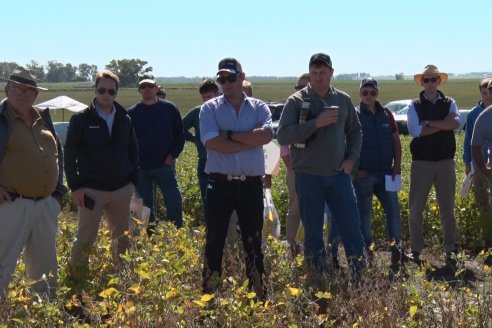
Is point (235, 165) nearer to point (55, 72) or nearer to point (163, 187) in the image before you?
point (163, 187)

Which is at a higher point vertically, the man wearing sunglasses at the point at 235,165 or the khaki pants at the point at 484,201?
the man wearing sunglasses at the point at 235,165

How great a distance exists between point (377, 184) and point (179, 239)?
211 cm

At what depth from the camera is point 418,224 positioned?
24.2 ft

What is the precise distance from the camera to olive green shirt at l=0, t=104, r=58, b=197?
5023mm

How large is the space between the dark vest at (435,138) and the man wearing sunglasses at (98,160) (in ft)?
9.35

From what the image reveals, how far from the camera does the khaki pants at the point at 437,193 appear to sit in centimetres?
719

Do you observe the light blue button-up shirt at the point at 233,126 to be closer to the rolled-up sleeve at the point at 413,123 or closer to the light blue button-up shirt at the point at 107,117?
the light blue button-up shirt at the point at 107,117

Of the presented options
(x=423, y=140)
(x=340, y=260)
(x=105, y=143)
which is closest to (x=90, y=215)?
(x=105, y=143)

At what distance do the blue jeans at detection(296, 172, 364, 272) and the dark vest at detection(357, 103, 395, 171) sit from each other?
113cm

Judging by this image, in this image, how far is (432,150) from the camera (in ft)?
23.4

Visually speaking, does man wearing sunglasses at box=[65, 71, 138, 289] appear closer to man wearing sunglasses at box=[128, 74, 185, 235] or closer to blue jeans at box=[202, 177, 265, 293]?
blue jeans at box=[202, 177, 265, 293]

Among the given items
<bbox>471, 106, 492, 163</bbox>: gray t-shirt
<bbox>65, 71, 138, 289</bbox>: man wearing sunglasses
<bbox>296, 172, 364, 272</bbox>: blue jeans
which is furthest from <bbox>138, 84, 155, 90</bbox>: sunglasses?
<bbox>471, 106, 492, 163</bbox>: gray t-shirt

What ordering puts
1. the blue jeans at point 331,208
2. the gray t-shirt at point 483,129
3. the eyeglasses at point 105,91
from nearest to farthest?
the eyeglasses at point 105,91, the blue jeans at point 331,208, the gray t-shirt at point 483,129

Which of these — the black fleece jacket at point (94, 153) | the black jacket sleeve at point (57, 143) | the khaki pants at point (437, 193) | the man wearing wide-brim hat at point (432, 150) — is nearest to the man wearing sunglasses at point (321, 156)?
the black fleece jacket at point (94, 153)
